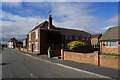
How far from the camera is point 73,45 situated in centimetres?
1902

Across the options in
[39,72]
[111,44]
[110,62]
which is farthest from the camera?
[111,44]

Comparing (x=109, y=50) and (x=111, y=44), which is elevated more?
(x=111, y=44)

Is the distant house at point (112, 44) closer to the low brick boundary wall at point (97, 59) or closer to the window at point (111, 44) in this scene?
the window at point (111, 44)

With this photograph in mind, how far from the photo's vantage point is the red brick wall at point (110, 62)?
853 centimetres

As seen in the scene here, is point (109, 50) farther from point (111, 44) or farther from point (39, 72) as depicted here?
point (39, 72)

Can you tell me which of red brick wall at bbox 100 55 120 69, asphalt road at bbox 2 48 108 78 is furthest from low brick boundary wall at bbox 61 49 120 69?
asphalt road at bbox 2 48 108 78

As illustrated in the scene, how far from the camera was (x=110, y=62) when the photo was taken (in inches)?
355

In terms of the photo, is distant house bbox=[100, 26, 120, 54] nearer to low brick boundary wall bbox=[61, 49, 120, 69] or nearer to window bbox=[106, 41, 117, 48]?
window bbox=[106, 41, 117, 48]

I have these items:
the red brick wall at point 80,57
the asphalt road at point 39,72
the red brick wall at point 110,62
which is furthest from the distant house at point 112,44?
the asphalt road at point 39,72

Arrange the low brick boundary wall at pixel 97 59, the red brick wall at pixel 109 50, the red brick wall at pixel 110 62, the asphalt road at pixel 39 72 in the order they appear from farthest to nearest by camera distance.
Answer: the red brick wall at pixel 109 50 < the low brick boundary wall at pixel 97 59 < the red brick wall at pixel 110 62 < the asphalt road at pixel 39 72

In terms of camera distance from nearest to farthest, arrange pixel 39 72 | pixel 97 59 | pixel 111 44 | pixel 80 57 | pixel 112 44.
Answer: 1. pixel 39 72
2. pixel 97 59
3. pixel 80 57
4. pixel 112 44
5. pixel 111 44

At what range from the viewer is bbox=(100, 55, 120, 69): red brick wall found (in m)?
8.53

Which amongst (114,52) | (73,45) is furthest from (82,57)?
(114,52)

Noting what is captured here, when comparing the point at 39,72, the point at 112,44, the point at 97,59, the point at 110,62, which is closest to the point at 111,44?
the point at 112,44
